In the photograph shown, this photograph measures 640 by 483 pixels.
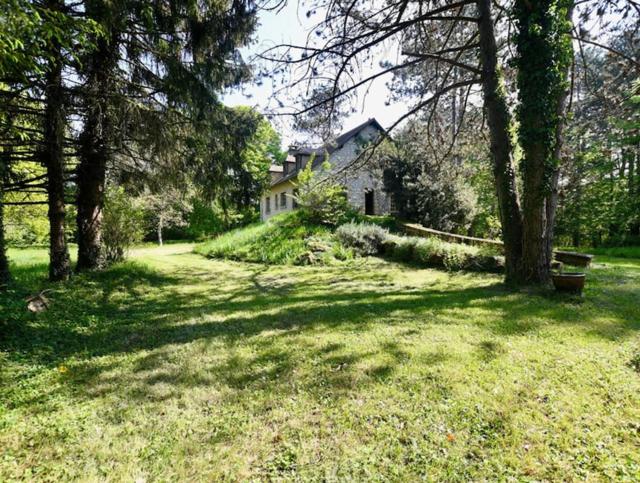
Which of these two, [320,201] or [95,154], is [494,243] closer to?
[320,201]

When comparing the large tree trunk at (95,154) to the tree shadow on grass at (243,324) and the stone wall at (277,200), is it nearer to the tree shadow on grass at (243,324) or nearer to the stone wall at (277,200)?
the tree shadow on grass at (243,324)

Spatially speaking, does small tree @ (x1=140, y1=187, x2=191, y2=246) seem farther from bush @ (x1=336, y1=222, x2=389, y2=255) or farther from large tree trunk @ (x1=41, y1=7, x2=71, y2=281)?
large tree trunk @ (x1=41, y1=7, x2=71, y2=281)

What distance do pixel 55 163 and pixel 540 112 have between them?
28.4ft

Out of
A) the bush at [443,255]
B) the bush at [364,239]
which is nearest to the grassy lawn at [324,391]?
the bush at [443,255]

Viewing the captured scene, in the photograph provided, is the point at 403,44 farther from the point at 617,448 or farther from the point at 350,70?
the point at 617,448

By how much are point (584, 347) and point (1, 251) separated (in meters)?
8.20

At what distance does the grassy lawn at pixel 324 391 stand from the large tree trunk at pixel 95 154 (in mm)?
1984

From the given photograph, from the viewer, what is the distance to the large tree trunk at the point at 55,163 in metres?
4.94

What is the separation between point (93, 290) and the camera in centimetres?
570

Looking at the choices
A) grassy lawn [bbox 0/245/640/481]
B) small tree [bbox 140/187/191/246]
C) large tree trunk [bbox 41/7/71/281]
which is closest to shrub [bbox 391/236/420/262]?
grassy lawn [bbox 0/245/640/481]

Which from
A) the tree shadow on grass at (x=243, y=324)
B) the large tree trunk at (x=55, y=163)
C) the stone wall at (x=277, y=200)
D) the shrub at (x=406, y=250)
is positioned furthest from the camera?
the stone wall at (x=277, y=200)

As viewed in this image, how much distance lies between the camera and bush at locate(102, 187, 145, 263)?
Answer: 746cm

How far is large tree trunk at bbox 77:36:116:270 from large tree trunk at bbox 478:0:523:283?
23.4 feet

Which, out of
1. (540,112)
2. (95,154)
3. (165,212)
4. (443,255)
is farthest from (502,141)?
(165,212)
